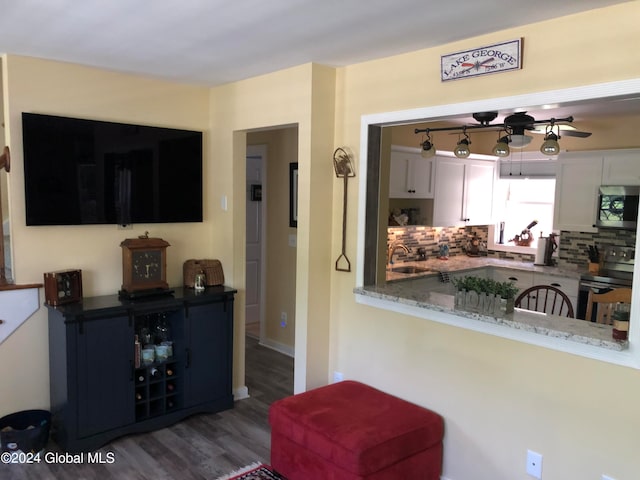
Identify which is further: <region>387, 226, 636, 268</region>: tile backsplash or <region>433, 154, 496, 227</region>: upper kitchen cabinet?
<region>433, 154, 496, 227</region>: upper kitchen cabinet

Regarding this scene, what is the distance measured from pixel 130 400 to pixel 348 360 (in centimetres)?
146

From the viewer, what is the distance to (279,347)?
518cm

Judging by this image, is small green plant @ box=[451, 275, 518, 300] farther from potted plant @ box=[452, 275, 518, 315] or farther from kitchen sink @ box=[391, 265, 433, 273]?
kitchen sink @ box=[391, 265, 433, 273]

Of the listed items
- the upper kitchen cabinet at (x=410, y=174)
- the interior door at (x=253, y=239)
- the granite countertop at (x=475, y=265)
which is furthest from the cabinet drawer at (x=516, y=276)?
the interior door at (x=253, y=239)

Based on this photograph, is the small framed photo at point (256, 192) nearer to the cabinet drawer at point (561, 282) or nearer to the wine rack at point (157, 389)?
the wine rack at point (157, 389)

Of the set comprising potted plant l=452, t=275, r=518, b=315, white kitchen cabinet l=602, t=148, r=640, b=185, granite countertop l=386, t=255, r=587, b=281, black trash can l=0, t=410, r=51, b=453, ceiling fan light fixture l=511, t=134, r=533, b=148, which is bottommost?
black trash can l=0, t=410, r=51, b=453

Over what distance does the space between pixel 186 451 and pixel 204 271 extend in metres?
1.28

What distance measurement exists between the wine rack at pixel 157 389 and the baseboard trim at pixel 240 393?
522 millimetres

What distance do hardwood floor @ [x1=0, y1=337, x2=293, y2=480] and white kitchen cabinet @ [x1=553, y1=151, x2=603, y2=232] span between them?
3355 millimetres

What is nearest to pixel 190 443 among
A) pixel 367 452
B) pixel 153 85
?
pixel 367 452

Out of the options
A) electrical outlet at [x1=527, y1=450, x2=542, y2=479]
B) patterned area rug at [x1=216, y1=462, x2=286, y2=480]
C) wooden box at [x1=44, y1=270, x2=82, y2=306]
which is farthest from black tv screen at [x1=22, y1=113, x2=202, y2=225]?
electrical outlet at [x1=527, y1=450, x2=542, y2=479]

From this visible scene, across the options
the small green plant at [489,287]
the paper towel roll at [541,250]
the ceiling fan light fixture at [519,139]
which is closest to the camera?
the small green plant at [489,287]

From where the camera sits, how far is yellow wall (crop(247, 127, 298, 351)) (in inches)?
196

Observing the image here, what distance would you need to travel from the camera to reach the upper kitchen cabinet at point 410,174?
464cm
